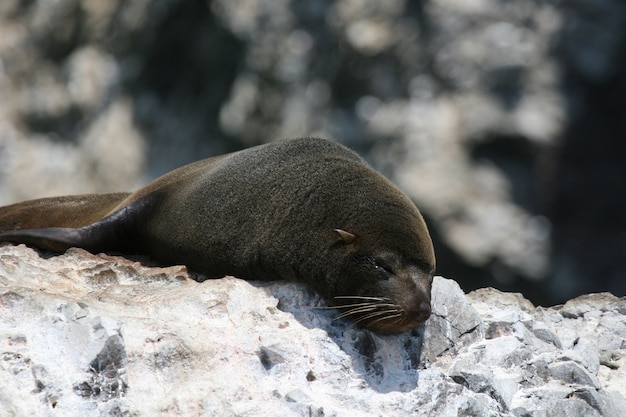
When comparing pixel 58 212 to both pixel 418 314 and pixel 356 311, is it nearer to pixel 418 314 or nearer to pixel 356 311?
pixel 356 311

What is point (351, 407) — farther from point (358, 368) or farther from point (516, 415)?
point (516, 415)

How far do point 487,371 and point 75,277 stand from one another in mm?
2241

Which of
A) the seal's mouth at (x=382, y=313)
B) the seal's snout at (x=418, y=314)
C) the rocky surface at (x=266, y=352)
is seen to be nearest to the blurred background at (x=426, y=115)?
the rocky surface at (x=266, y=352)

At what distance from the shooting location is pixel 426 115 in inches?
593

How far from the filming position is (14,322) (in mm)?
3982

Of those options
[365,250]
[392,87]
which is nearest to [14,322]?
[365,250]

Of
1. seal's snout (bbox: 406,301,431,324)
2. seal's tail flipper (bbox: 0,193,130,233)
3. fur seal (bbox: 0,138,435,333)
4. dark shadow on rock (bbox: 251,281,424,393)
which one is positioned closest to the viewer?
dark shadow on rock (bbox: 251,281,424,393)

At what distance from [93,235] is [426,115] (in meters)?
9.88

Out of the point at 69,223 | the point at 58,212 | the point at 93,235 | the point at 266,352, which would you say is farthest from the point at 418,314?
the point at 58,212

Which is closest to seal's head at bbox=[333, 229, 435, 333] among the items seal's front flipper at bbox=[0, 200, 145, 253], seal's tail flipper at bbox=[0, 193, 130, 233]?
seal's front flipper at bbox=[0, 200, 145, 253]

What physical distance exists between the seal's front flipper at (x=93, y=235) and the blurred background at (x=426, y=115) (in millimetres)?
8831

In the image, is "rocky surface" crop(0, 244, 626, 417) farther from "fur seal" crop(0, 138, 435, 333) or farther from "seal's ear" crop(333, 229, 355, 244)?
"seal's ear" crop(333, 229, 355, 244)

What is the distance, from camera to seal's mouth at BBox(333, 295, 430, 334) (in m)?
4.64

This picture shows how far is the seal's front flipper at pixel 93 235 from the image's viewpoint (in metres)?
5.62
